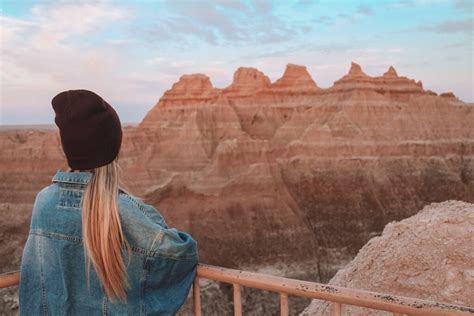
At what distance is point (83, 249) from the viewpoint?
1.99 metres

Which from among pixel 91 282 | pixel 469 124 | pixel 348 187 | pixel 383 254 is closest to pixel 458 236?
pixel 383 254

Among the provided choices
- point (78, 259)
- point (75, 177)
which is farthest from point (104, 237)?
point (75, 177)

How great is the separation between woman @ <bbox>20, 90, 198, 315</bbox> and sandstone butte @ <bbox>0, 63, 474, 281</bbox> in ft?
64.8

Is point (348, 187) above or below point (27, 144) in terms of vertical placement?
below

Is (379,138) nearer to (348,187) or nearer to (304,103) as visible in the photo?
(348,187)

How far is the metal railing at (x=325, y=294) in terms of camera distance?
1996 millimetres

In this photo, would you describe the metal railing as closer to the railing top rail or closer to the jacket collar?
the railing top rail

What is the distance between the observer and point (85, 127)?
1988 mm

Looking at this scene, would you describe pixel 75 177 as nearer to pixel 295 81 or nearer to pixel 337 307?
pixel 337 307

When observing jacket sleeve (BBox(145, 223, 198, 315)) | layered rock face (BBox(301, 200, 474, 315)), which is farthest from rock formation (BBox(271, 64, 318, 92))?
jacket sleeve (BBox(145, 223, 198, 315))

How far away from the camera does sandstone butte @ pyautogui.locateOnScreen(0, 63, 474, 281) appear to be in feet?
77.0

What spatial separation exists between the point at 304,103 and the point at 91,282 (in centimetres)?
3573

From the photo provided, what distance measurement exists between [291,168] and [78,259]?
2664cm

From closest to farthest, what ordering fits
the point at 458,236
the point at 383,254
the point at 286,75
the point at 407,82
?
the point at 458,236 → the point at 383,254 → the point at 407,82 → the point at 286,75
